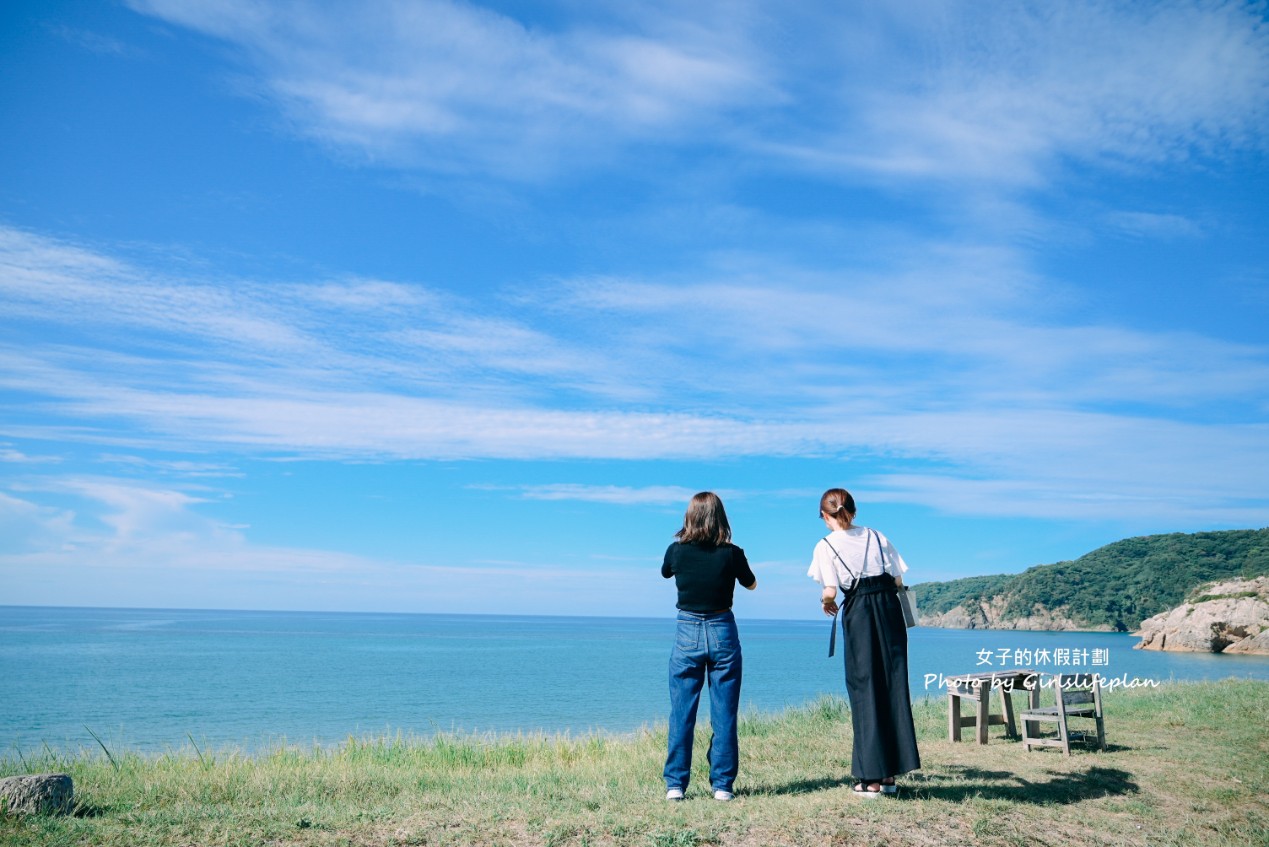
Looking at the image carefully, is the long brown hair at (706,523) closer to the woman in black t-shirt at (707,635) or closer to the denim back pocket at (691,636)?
the woman in black t-shirt at (707,635)

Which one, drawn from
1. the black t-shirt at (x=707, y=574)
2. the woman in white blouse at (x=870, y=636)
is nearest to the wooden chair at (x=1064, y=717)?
the woman in white blouse at (x=870, y=636)

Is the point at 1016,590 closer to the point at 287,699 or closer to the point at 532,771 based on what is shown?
the point at 287,699

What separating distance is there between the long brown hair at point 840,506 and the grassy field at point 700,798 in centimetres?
230

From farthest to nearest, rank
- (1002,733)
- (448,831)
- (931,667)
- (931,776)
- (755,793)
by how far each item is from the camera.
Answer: (931,667), (1002,733), (931,776), (755,793), (448,831)

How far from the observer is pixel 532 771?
33.6 feet

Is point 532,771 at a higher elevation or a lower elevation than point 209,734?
higher

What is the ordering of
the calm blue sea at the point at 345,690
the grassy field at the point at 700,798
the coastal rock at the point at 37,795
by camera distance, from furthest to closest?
the calm blue sea at the point at 345,690, the coastal rock at the point at 37,795, the grassy field at the point at 700,798

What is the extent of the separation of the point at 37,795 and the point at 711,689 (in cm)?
523

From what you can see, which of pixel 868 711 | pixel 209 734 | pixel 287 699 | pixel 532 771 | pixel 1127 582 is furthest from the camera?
pixel 1127 582

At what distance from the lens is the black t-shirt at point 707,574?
6.98 m

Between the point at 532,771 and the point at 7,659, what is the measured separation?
2921 inches

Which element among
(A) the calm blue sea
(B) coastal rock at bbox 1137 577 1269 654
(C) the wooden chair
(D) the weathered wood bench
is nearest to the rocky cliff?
(B) coastal rock at bbox 1137 577 1269 654

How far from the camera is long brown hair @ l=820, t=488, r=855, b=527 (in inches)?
285

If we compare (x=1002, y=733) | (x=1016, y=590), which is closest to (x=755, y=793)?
(x=1002, y=733)
